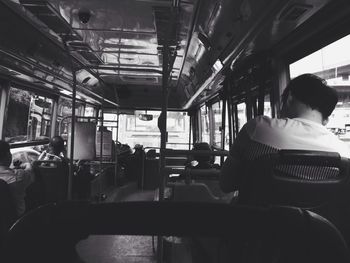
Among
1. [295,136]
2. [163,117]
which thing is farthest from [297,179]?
[163,117]

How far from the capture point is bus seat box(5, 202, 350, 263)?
1.34 ft

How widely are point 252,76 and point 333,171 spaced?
2119mm

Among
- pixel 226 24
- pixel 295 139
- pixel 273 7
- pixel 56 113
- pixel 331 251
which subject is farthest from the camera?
pixel 56 113

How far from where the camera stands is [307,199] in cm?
121

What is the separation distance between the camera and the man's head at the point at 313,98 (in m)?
1.53

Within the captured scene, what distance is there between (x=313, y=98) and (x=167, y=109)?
263cm

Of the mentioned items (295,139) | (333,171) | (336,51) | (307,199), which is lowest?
(307,199)

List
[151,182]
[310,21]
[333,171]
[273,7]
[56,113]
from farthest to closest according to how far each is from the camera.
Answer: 1. [151,182]
2. [56,113]
3. [310,21]
4. [273,7]
5. [333,171]

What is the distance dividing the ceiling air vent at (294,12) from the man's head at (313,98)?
26.1 inches

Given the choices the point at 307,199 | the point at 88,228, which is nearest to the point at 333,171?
the point at 307,199

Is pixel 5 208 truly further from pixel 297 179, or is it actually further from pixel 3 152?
pixel 297 179

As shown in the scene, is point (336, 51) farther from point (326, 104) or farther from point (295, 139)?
point (295, 139)

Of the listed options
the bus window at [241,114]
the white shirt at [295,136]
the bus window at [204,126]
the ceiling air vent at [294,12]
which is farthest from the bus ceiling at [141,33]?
the bus window at [204,126]

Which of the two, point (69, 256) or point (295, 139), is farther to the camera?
point (295, 139)
